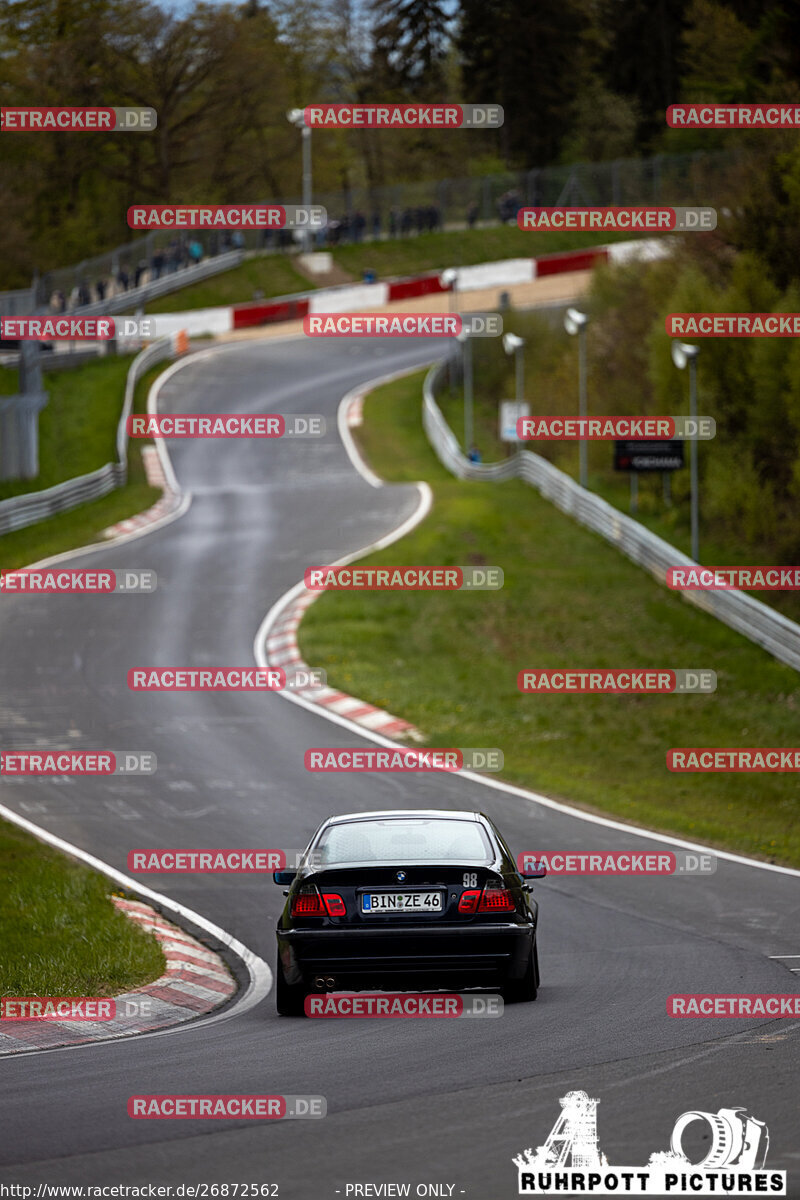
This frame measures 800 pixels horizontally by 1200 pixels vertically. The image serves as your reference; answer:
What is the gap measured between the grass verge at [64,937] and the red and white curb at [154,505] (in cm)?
2348

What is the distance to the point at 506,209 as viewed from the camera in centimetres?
7769

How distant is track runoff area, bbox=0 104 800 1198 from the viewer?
6.14 meters

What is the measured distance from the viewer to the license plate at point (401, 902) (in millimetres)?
9312

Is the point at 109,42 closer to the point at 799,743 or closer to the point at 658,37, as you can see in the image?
the point at 658,37

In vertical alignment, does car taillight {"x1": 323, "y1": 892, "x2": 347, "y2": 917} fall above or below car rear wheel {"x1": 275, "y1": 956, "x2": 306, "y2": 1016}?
above

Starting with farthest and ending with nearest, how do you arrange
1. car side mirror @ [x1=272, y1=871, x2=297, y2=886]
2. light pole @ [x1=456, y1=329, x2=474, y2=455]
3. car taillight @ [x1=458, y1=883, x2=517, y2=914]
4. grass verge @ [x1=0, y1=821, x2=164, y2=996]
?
light pole @ [x1=456, y1=329, x2=474, y2=455]
grass verge @ [x1=0, y1=821, x2=164, y2=996]
car side mirror @ [x1=272, y1=871, x2=297, y2=886]
car taillight @ [x1=458, y1=883, x2=517, y2=914]

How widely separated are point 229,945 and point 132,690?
1279cm

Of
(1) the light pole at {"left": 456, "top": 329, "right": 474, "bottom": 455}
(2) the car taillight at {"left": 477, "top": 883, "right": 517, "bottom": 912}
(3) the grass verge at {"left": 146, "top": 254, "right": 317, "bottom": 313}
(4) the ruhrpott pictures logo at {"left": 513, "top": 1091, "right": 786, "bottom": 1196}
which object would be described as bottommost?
(2) the car taillight at {"left": 477, "top": 883, "right": 517, "bottom": 912}

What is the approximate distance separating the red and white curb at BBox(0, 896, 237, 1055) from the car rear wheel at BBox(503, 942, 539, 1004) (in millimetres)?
2050

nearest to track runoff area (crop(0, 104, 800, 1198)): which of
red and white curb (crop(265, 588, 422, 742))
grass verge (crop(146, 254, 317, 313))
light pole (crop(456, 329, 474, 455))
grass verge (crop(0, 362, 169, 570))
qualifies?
red and white curb (crop(265, 588, 422, 742))

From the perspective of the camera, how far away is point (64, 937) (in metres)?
11.9

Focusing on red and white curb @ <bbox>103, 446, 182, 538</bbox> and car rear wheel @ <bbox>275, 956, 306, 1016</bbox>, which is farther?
red and white curb @ <bbox>103, 446, 182, 538</bbox>

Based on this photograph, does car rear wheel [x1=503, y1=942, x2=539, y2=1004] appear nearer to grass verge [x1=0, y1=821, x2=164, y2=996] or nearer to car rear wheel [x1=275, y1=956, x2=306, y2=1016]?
car rear wheel [x1=275, y1=956, x2=306, y2=1016]

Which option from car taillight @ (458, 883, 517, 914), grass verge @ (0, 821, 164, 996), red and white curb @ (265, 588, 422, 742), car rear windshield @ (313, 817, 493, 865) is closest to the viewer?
car taillight @ (458, 883, 517, 914)
